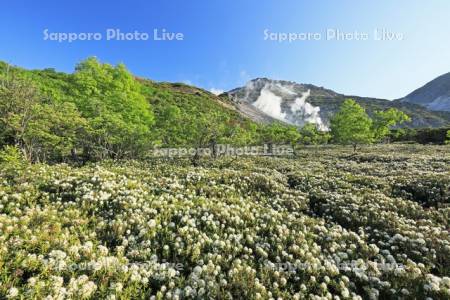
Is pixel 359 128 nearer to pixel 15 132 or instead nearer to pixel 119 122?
pixel 119 122

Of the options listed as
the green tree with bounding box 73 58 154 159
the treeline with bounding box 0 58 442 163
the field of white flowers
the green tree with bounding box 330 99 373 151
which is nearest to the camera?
the field of white flowers

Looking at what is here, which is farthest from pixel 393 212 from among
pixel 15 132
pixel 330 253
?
pixel 15 132

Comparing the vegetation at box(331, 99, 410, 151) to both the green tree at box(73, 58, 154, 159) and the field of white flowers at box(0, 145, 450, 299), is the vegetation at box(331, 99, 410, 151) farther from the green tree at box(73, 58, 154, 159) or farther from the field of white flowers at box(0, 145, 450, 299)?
the green tree at box(73, 58, 154, 159)

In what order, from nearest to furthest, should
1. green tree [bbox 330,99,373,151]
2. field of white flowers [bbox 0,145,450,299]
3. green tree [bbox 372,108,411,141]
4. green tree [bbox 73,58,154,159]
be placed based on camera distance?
1. field of white flowers [bbox 0,145,450,299]
2. green tree [bbox 73,58,154,159]
3. green tree [bbox 330,99,373,151]
4. green tree [bbox 372,108,411,141]

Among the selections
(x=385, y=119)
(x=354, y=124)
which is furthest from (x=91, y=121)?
(x=385, y=119)

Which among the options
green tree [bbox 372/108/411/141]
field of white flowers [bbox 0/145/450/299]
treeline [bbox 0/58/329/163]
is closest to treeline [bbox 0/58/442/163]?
treeline [bbox 0/58/329/163]

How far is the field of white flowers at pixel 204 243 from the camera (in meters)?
5.09

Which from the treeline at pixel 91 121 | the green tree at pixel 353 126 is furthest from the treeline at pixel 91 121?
the green tree at pixel 353 126

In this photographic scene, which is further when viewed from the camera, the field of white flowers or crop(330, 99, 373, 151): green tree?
crop(330, 99, 373, 151): green tree

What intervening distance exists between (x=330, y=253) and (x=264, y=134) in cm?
4186

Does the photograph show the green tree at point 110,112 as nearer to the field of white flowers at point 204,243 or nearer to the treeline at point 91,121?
the treeline at point 91,121

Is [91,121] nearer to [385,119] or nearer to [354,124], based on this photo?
[354,124]

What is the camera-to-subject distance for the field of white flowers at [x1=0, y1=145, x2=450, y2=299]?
5.09m

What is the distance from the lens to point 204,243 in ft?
22.2
